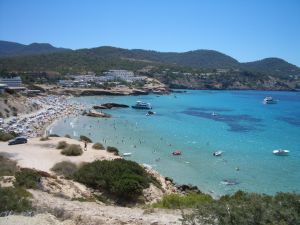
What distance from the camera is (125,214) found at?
1530 cm

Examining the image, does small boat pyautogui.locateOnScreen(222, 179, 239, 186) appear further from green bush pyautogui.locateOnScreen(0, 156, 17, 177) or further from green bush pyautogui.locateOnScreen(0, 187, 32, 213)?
green bush pyautogui.locateOnScreen(0, 187, 32, 213)

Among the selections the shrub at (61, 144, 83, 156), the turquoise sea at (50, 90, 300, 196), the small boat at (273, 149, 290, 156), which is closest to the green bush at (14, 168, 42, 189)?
the shrub at (61, 144, 83, 156)

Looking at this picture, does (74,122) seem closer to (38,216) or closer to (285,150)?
(285,150)

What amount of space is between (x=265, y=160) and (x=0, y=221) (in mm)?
30915

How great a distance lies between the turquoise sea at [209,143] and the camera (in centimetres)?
3139

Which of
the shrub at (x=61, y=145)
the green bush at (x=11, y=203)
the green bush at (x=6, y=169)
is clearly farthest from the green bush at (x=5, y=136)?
the green bush at (x=11, y=203)

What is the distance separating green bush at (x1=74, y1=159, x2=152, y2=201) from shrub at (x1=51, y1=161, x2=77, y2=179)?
133 cm

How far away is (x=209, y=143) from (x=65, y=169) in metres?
24.0

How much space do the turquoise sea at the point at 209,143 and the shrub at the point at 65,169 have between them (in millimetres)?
8600

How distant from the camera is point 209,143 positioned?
153 feet

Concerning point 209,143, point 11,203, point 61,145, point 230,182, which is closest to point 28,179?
point 11,203

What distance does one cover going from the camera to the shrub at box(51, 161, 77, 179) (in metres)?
25.3

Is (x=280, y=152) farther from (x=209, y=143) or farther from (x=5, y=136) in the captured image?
(x=5, y=136)

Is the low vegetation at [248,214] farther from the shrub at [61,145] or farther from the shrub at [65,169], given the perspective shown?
the shrub at [61,145]
